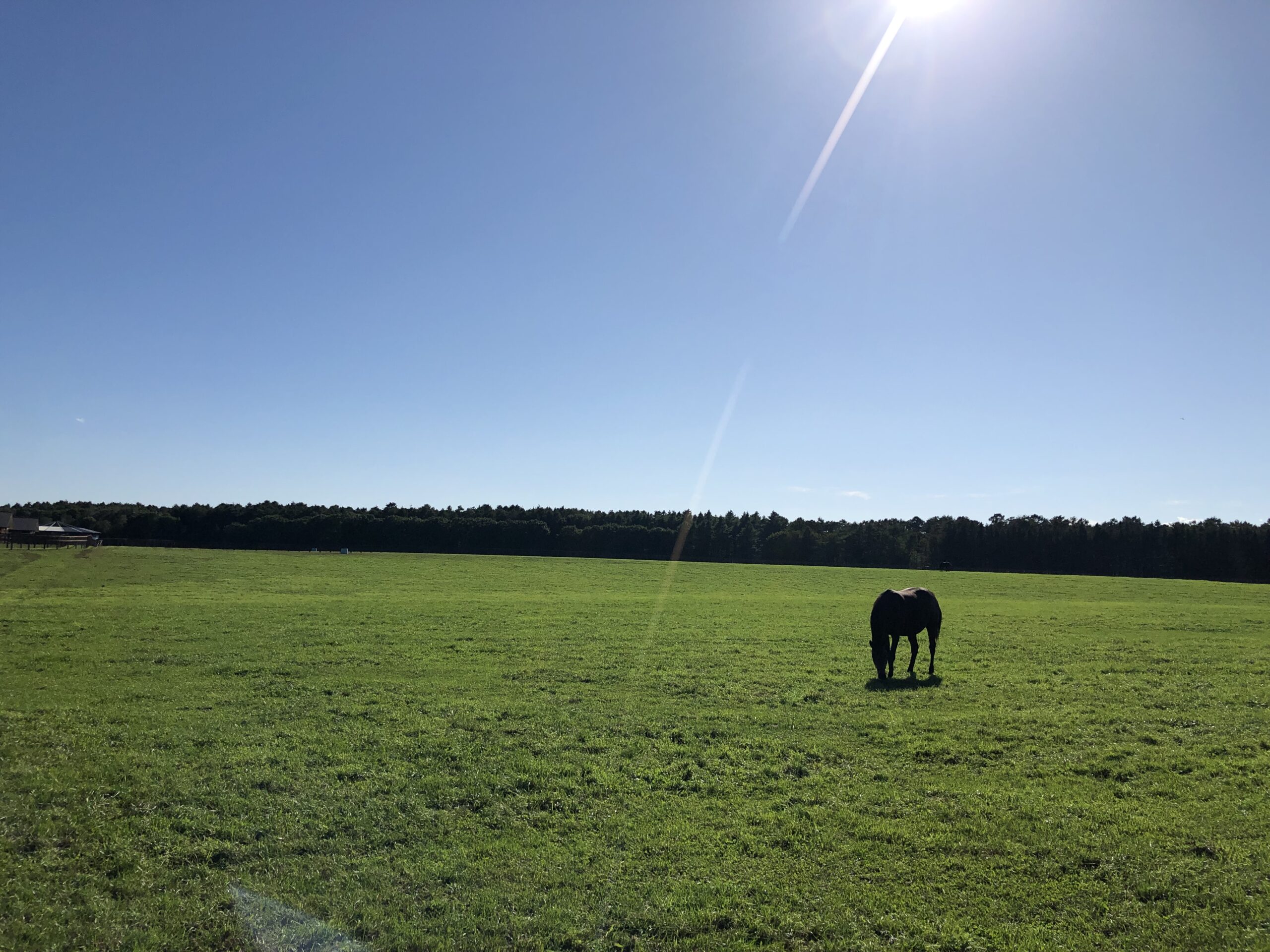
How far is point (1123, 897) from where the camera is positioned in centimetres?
650

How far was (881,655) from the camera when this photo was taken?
1772cm

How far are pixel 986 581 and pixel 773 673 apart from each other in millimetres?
51087

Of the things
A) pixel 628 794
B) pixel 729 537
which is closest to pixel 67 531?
pixel 729 537

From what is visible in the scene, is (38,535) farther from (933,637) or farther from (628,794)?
(628,794)

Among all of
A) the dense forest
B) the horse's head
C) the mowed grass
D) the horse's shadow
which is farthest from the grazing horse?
the dense forest

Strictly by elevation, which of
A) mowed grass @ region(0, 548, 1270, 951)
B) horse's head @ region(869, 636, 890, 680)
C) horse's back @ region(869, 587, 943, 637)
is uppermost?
horse's back @ region(869, 587, 943, 637)

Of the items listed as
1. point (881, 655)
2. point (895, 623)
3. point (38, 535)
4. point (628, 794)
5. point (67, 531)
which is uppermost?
point (895, 623)

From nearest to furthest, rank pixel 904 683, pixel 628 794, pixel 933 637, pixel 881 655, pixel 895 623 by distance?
1. pixel 628 794
2. pixel 904 683
3. pixel 881 655
4. pixel 895 623
5. pixel 933 637

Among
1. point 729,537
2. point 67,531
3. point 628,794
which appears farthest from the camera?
point 729,537

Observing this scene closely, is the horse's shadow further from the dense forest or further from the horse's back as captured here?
the dense forest

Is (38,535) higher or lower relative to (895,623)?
lower

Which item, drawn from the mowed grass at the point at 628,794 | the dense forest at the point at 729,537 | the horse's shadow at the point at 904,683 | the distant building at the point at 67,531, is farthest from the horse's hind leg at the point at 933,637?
the distant building at the point at 67,531

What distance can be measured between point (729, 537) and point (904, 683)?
97.6 meters

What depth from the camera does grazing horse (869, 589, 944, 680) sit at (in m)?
17.7
